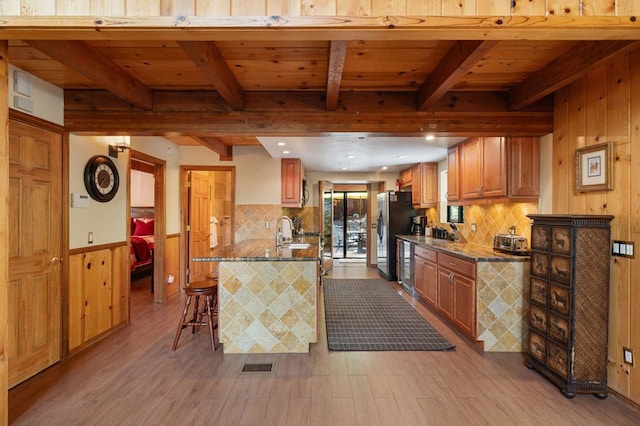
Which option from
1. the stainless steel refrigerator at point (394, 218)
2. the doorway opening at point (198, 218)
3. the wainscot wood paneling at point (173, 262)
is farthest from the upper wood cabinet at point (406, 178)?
the wainscot wood paneling at point (173, 262)

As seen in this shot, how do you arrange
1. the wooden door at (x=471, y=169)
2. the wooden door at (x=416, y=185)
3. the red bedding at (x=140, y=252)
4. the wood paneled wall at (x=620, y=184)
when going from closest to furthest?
the wood paneled wall at (x=620, y=184), the wooden door at (x=471, y=169), the wooden door at (x=416, y=185), the red bedding at (x=140, y=252)

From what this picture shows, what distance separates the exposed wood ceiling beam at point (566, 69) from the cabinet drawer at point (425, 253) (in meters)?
1.92

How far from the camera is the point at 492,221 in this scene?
381 cm

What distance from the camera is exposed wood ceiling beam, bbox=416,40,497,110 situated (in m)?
1.84

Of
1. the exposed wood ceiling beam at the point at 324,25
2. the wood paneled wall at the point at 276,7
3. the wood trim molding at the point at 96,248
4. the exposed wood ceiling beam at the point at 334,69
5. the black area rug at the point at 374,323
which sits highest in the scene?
the exposed wood ceiling beam at the point at 334,69

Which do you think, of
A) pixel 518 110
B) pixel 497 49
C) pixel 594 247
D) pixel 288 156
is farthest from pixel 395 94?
pixel 288 156

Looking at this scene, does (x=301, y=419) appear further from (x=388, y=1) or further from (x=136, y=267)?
(x=136, y=267)

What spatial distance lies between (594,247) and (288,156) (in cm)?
396

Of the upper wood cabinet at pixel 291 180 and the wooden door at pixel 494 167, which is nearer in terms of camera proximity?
the wooden door at pixel 494 167

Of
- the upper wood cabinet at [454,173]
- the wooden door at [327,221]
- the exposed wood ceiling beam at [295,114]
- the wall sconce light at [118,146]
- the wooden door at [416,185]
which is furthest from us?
the wooden door at [327,221]

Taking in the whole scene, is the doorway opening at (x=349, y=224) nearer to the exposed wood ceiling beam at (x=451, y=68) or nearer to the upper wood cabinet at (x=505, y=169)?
the upper wood cabinet at (x=505, y=169)

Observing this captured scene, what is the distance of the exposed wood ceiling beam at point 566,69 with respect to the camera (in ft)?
6.20

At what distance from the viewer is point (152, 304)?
4430 millimetres

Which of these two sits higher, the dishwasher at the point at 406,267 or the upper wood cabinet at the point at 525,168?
the upper wood cabinet at the point at 525,168
